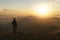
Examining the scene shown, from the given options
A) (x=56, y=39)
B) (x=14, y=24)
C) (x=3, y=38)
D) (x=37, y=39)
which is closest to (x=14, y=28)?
(x=14, y=24)

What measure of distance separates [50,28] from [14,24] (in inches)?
289

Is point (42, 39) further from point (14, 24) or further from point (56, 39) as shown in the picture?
point (14, 24)

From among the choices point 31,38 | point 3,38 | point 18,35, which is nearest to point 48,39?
point 31,38

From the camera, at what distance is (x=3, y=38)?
18.3m

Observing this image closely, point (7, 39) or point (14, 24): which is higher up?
point (14, 24)

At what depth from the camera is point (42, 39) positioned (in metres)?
17.7

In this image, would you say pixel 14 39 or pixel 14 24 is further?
pixel 14 24

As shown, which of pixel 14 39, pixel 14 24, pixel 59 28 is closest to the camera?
pixel 14 39

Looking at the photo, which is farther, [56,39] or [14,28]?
[14,28]

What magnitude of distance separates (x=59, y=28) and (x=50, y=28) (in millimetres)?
1295

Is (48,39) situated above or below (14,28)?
below

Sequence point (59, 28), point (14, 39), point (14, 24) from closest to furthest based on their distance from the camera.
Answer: point (14, 39), point (14, 24), point (59, 28)

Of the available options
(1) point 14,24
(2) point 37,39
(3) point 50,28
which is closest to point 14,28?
(1) point 14,24

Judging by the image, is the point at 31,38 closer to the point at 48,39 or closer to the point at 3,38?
the point at 48,39
